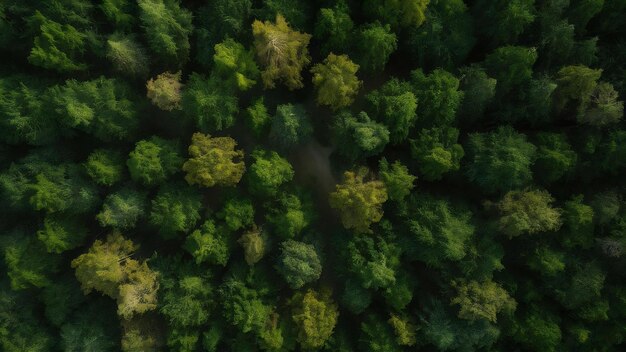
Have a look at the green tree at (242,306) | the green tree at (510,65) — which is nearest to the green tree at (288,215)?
the green tree at (242,306)

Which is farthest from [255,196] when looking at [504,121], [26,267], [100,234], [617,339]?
[617,339]

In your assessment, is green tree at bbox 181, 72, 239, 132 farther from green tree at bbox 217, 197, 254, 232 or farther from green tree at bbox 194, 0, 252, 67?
green tree at bbox 217, 197, 254, 232

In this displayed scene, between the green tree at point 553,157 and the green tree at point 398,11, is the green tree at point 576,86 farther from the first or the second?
the green tree at point 398,11

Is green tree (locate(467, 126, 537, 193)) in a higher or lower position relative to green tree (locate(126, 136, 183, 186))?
higher

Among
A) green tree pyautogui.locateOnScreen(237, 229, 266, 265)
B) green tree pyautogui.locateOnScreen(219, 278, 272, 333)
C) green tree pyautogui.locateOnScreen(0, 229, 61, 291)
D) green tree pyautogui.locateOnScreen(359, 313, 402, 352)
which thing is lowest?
green tree pyautogui.locateOnScreen(0, 229, 61, 291)

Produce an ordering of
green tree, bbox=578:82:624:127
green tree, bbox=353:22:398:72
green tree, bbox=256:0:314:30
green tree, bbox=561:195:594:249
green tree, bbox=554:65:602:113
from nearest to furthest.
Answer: green tree, bbox=554:65:602:113 → green tree, bbox=578:82:624:127 → green tree, bbox=353:22:398:72 → green tree, bbox=256:0:314:30 → green tree, bbox=561:195:594:249

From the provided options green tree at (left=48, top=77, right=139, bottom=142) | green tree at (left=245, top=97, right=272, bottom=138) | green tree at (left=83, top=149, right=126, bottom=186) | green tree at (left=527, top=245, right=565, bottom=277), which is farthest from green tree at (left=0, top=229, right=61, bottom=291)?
green tree at (left=527, top=245, right=565, bottom=277)

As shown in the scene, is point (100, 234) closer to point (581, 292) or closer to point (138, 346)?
point (138, 346)
